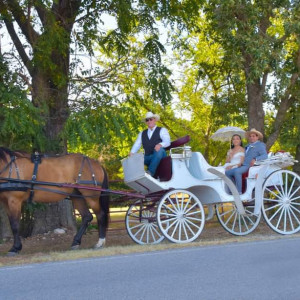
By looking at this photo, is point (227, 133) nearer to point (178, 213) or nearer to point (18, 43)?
point (178, 213)

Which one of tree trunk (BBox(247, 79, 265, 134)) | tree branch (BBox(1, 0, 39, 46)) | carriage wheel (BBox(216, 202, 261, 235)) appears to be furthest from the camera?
tree trunk (BBox(247, 79, 265, 134))

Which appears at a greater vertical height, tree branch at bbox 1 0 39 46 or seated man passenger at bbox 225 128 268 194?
tree branch at bbox 1 0 39 46

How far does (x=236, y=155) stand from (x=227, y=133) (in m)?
1.10

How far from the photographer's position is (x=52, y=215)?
50.6ft

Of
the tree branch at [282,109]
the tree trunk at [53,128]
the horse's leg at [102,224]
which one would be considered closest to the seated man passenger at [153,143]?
the horse's leg at [102,224]

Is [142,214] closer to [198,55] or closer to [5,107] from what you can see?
[5,107]

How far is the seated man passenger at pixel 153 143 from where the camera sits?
38.3 ft

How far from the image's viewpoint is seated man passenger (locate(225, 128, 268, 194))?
12359 mm

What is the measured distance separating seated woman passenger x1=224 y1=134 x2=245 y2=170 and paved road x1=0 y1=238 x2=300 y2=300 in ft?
13.9

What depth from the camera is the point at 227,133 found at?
45.7 feet

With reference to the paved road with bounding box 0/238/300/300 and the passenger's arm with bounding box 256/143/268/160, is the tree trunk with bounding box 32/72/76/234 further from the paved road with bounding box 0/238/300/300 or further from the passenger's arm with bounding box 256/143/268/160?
the paved road with bounding box 0/238/300/300

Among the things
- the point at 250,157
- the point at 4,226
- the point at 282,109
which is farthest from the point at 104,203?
the point at 282,109

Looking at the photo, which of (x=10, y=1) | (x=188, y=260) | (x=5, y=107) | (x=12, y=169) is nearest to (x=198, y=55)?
(x=10, y=1)

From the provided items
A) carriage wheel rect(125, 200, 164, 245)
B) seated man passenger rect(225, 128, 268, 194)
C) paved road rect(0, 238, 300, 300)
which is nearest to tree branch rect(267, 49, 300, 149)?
seated man passenger rect(225, 128, 268, 194)
